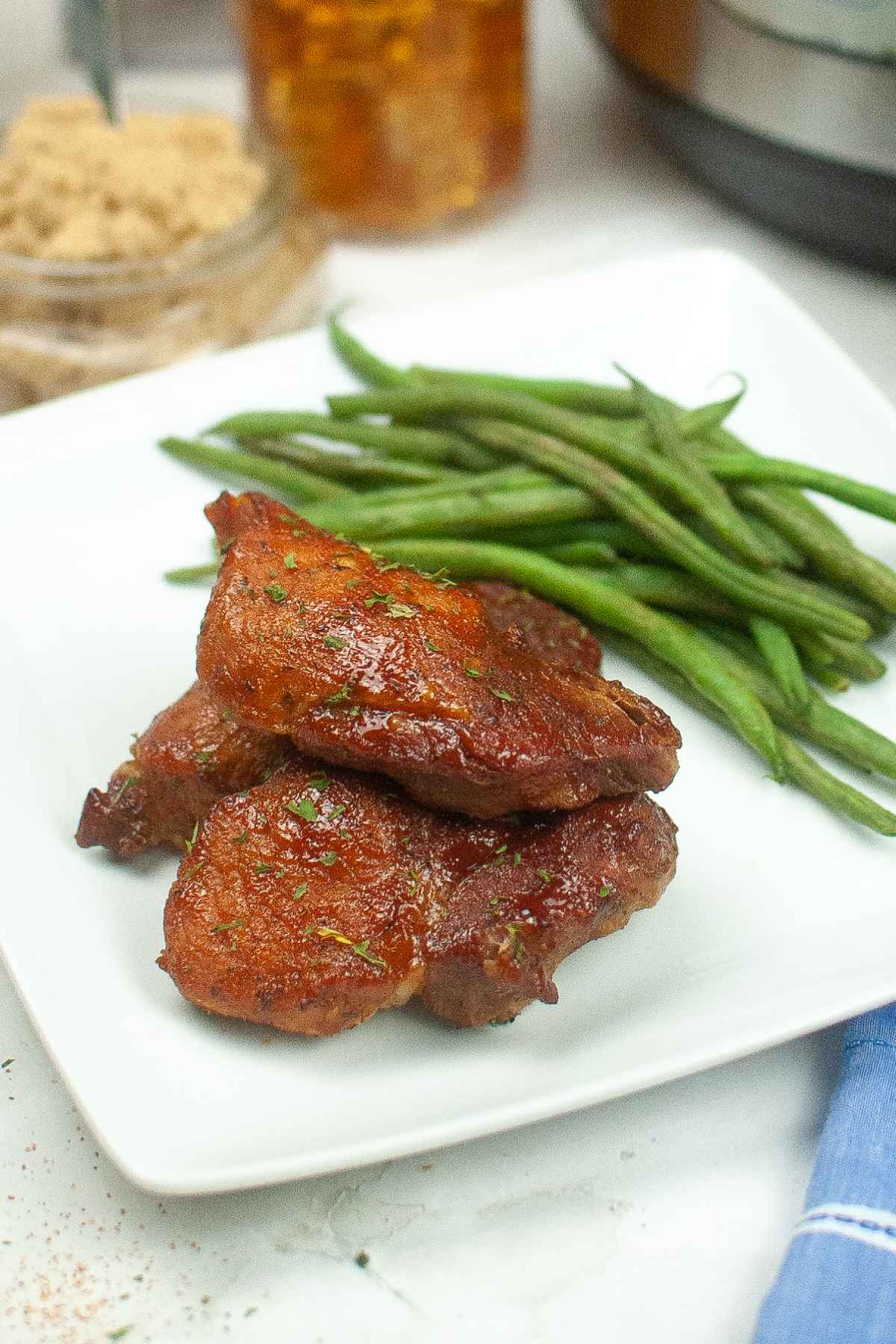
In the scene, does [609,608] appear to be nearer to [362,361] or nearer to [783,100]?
[362,361]

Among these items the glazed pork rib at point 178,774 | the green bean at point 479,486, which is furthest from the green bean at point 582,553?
the glazed pork rib at point 178,774

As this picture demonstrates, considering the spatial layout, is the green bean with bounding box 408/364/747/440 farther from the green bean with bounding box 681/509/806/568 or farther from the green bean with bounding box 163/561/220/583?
the green bean with bounding box 163/561/220/583

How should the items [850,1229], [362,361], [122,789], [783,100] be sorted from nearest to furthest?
1. [850,1229]
2. [122,789]
3. [362,361]
4. [783,100]

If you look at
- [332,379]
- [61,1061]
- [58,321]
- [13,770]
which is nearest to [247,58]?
[58,321]

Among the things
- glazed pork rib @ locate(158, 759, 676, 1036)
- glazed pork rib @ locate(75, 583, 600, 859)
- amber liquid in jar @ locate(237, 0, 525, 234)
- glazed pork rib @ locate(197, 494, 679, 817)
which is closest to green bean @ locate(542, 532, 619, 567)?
glazed pork rib @ locate(75, 583, 600, 859)

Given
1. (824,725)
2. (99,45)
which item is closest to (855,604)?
(824,725)

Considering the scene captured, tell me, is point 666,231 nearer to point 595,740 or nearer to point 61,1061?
point 595,740

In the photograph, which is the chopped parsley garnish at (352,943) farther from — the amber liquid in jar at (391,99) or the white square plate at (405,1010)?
the amber liquid in jar at (391,99)
